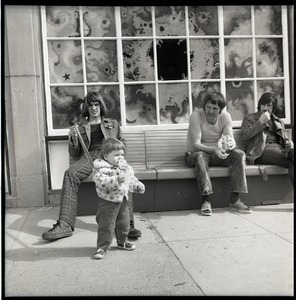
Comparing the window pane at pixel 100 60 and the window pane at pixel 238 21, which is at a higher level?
the window pane at pixel 238 21

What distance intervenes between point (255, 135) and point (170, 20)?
187 cm

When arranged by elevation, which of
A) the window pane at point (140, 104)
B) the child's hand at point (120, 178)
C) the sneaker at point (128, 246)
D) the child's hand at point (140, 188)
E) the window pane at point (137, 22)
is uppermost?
the window pane at point (137, 22)

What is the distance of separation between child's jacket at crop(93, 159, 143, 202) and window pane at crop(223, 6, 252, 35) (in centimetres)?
306

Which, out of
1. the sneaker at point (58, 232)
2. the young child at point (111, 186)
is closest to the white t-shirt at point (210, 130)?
the young child at point (111, 186)

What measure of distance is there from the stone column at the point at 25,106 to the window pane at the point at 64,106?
0.19 m

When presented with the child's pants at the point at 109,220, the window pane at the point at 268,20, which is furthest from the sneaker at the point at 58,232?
the window pane at the point at 268,20

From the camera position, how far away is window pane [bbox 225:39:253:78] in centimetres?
541

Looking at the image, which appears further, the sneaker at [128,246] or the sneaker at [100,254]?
the sneaker at [128,246]

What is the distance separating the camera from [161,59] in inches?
208

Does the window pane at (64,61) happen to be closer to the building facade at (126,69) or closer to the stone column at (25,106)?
the building facade at (126,69)

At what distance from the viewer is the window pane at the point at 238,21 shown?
5340 millimetres

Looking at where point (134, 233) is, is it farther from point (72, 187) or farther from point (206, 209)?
point (206, 209)

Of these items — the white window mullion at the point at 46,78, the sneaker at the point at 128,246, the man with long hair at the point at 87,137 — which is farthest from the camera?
the white window mullion at the point at 46,78

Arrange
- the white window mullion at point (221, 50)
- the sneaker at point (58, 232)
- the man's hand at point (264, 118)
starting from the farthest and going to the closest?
the white window mullion at point (221, 50)
the man's hand at point (264, 118)
the sneaker at point (58, 232)
